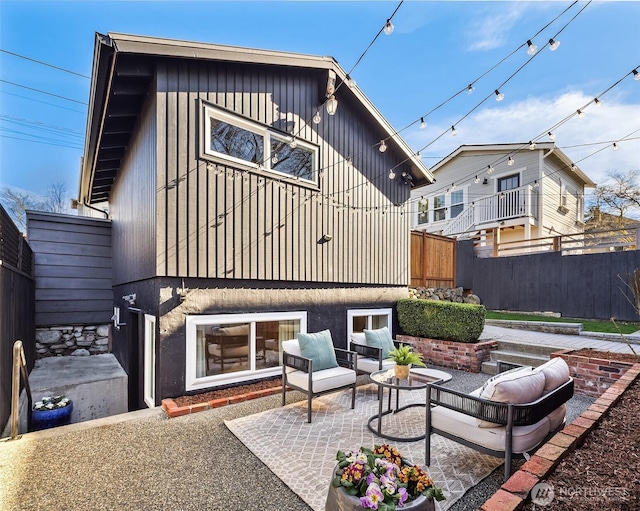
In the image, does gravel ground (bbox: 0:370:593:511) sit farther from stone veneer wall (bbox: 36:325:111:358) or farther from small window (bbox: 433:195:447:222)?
small window (bbox: 433:195:447:222)

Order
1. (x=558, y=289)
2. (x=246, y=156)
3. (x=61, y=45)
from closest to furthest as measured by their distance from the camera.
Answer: (x=246, y=156) < (x=558, y=289) < (x=61, y=45)

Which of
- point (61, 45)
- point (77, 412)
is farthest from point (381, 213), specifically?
point (61, 45)

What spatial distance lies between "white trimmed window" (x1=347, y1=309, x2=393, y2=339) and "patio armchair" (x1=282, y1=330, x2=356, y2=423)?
1979 mm

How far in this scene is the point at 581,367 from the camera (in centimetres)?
523

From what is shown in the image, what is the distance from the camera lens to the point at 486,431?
2924 millimetres

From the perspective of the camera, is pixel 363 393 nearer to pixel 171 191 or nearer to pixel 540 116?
pixel 171 191

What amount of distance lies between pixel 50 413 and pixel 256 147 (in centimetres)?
502

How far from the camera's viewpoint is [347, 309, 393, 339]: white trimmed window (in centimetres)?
715

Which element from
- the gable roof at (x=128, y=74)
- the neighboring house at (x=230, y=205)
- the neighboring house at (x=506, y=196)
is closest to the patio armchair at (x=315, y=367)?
the neighboring house at (x=230, y=205)

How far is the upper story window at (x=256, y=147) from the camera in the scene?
208 inches

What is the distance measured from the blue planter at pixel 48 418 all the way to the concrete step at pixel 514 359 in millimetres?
7144

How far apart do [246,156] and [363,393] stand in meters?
4.40

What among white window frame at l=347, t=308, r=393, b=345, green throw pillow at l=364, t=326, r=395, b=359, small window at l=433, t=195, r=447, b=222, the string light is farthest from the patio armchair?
small window at l=433, t=195, r=447, b=222

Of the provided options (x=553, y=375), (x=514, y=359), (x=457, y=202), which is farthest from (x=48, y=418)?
(x=457, y=202)
